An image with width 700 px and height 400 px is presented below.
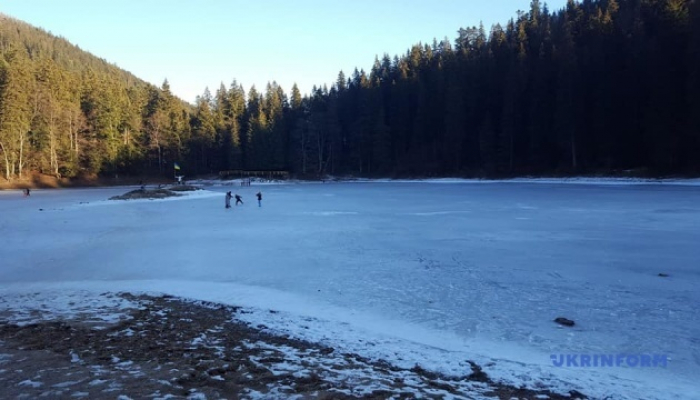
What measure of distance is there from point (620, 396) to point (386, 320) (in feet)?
10.6

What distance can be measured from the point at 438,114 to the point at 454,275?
6485 cm

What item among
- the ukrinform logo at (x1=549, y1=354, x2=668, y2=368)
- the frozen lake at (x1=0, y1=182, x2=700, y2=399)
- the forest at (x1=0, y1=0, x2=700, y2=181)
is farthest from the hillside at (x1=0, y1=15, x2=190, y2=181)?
the ukrinform logo at (x1=549, y1=354, x2=668, y2=368)

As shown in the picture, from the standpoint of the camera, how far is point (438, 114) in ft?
232

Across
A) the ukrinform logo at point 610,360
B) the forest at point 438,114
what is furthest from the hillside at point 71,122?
the ukrinform logo at point 610,360

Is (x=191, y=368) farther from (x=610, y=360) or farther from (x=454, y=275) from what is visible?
(x=454, y=275)

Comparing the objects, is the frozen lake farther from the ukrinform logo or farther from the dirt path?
the dirt path

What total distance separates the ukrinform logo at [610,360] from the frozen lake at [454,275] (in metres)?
0.10

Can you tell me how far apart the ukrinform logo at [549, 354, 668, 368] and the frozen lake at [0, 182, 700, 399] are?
100 millimetres

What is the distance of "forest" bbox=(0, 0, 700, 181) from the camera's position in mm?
43031

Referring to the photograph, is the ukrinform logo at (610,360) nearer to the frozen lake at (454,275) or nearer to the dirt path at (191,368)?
the frozen lake at (454,275)

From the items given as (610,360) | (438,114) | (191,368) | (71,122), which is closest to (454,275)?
(610,360)

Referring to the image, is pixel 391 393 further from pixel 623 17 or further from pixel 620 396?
pixel 623 17

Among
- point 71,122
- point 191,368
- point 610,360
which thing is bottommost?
point 610,360

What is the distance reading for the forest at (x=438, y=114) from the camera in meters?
43.0
